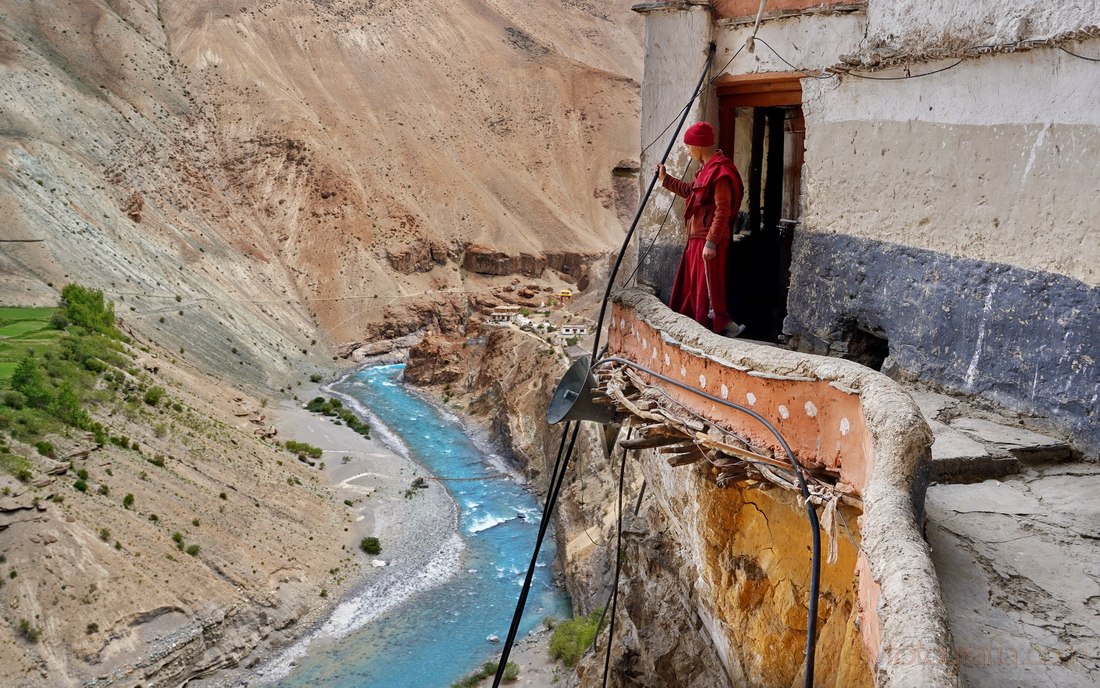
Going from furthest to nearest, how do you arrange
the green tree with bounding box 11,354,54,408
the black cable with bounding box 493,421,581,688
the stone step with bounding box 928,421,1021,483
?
1. the green tree with bounding box 11,354,54,408
2. the black cable with bounding box 493,421,581,688
3. the stone step with bounding box 928,421,1021,483

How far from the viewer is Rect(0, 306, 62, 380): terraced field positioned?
22750 millimetres

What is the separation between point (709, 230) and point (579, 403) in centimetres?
178

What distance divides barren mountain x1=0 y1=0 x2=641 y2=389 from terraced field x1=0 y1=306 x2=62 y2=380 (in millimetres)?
1346

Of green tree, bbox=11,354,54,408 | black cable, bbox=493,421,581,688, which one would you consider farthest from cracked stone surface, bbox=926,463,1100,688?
green tree, bbox=11,354,54,408

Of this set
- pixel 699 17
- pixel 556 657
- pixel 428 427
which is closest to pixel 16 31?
pixel 428 427

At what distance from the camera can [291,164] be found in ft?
156

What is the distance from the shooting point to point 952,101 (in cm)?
630

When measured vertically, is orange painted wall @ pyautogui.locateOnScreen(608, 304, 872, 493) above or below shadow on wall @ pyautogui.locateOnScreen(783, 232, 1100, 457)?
below

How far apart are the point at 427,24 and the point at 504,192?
14.1m

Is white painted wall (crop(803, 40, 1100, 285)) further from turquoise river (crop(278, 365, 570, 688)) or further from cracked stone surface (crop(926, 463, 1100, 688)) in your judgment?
turquoise river (crop(278, 365, 570, 688))

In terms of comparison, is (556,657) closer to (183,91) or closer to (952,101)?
(952,101)

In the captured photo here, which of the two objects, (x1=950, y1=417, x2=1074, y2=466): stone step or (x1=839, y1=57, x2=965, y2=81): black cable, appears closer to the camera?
(x1=950, y1=417, x2=1074, y2=466): stone step

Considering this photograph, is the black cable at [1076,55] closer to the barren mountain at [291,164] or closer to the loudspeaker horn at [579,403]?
the loudspeaker horn at [579,403]

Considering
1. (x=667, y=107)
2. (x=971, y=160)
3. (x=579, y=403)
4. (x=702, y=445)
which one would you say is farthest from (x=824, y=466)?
(x=667, y=107)
